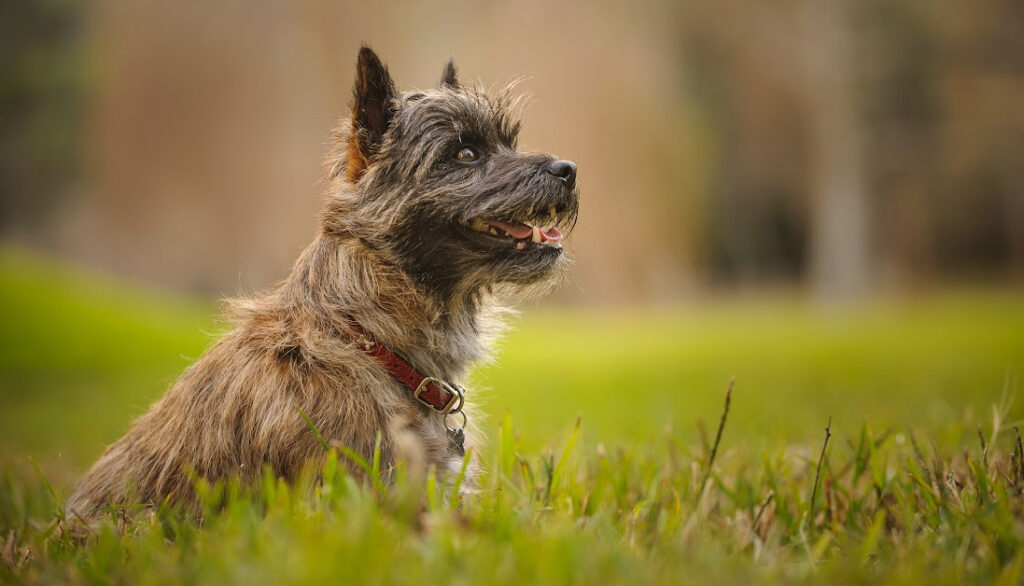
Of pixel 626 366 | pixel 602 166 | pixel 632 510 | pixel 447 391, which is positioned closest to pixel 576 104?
pixel 602 166

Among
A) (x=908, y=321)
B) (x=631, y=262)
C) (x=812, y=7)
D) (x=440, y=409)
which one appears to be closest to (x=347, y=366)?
(x=440, y=409)

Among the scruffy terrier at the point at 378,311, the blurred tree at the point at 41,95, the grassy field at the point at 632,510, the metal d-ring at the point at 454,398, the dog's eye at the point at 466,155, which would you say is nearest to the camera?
the grassy field at the point at 632,510

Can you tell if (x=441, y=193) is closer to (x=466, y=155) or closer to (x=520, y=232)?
(x=466, y=155)

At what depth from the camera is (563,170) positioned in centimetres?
381

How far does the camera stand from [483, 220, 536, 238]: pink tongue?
12.4 ft

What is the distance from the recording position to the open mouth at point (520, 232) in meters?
3.74

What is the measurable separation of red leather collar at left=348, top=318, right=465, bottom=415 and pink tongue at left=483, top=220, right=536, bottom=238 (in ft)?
2.87

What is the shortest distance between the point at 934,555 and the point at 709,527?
81cm

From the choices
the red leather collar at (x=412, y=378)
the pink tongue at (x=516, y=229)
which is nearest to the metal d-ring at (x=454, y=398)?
the red leather collar at (x=412, y=378)

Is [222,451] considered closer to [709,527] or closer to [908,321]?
[709,527]

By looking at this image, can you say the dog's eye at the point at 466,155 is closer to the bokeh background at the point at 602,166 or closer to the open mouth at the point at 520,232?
→ the open mouth at the point at 520,232

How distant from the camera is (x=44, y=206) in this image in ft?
112

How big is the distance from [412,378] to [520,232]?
3.38 ft

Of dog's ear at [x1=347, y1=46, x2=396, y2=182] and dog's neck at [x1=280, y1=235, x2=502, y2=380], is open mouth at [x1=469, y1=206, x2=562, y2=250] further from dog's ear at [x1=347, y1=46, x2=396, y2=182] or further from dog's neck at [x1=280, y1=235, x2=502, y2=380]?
dog's ear at [x1=347, y1=46, x2=396, y2=182]
